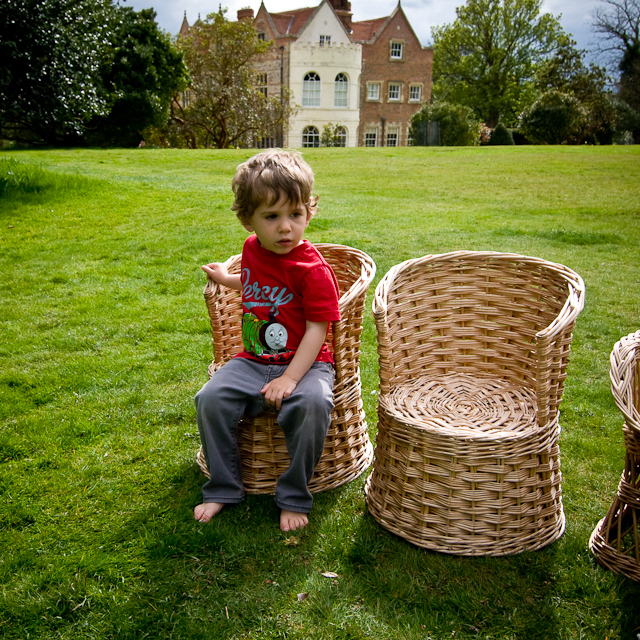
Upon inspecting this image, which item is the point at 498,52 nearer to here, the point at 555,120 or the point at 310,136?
the point at 310,136

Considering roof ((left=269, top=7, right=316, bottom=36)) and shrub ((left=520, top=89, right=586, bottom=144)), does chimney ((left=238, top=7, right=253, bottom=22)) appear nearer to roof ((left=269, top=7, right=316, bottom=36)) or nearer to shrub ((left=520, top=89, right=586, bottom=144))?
roof ((left=269, top=7, right=316, bottom=36))

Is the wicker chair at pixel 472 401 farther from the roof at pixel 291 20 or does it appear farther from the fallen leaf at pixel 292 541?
the roof at pixel 291 20

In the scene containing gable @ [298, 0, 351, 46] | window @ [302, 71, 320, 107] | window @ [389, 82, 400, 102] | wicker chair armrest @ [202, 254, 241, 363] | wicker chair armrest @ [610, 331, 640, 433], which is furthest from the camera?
window @ [389, 82, 400, 102]

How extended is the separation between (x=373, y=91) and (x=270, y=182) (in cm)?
3600

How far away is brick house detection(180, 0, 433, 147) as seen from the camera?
3297 cm

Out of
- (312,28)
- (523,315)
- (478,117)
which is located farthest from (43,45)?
(478,117)

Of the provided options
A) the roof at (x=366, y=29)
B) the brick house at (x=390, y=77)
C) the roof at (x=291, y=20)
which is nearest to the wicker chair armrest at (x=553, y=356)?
the roof at (x=291, y=20)

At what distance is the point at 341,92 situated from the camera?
34.4 meters

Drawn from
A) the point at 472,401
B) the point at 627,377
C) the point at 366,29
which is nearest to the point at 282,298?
the point at 472,401

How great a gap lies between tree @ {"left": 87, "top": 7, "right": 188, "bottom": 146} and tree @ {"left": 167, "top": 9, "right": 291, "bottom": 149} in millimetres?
2709

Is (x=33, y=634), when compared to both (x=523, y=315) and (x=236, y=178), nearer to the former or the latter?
(x=236, y=178)

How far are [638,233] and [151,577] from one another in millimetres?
6875

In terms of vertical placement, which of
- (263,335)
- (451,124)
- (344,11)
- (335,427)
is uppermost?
(344,11)

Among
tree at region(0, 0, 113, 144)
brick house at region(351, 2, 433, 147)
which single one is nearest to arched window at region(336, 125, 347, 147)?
brick house at region(351, 2, 433, 147)
